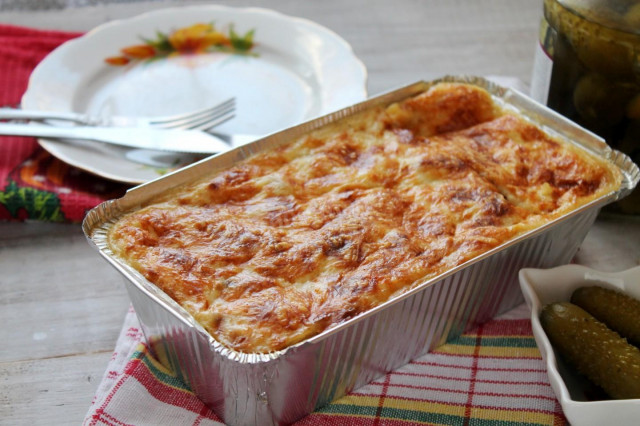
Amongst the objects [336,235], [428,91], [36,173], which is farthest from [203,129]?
[336,235]

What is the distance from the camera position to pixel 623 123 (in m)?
1.96

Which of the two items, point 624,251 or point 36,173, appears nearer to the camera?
point 624,251

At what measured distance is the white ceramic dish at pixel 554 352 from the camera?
→ 138 centimetres

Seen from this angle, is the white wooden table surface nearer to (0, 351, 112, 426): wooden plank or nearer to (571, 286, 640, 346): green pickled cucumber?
(0, 351, 112, 426): wooden plank

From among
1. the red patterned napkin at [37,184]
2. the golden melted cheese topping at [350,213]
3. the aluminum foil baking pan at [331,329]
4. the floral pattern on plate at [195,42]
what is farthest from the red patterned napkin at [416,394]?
the floral pattern on plate at [195,42]

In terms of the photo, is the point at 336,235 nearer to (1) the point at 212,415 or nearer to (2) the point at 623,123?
(1) the point at 212,415

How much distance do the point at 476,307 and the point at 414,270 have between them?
11.6 inches

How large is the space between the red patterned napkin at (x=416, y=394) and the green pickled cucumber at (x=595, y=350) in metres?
0.15

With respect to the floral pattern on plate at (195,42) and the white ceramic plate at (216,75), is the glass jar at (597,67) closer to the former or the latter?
the white ceramic plate at (216,75)

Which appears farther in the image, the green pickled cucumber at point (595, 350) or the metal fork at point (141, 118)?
the metal fork at point (141, 118)

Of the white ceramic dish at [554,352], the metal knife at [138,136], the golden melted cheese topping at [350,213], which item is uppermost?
the golden melted cheese topping at [350,213]

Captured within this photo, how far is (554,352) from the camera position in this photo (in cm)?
158

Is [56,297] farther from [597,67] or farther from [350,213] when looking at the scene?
[597,67]

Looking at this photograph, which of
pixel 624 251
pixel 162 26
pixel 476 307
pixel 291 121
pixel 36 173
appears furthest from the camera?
pixel 162 26
